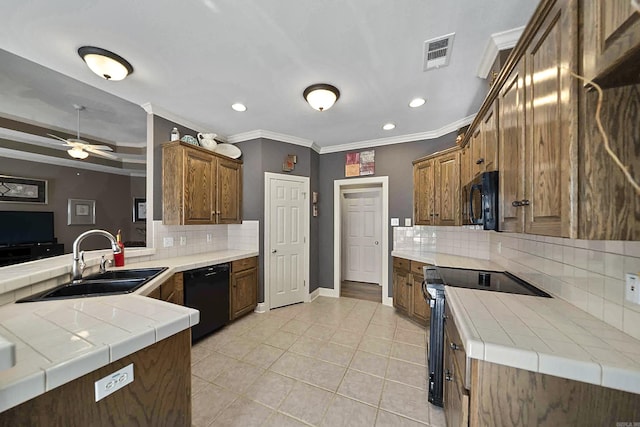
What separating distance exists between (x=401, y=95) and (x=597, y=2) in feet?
5.82

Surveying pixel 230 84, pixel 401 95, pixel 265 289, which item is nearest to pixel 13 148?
pixel 230 84

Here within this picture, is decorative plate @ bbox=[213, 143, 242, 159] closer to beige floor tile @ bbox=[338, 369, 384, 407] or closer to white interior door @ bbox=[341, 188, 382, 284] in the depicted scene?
white interior door @ bbox=[341, 188, 382, 284]

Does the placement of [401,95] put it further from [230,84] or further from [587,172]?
[587,172]

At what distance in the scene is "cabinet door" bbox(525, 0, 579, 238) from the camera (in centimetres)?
79

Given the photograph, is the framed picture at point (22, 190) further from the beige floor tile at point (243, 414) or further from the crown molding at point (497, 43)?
the crown molding at point (497, 43)

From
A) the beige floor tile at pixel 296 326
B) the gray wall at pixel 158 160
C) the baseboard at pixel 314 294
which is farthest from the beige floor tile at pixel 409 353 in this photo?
the gray wall at pixel 158 160

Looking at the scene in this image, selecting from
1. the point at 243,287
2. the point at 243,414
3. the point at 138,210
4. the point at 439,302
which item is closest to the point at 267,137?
the point at 243,287

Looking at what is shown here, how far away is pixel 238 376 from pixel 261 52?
8.67 ft

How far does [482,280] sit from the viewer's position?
68.0 inches

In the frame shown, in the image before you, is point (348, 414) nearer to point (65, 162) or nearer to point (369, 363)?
point (369, 363)

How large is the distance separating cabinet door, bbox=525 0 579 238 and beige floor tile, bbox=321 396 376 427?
61.3 inches

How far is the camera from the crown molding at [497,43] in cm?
152

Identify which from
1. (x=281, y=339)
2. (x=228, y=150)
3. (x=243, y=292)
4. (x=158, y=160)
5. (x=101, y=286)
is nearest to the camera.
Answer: (x=101, y=286)

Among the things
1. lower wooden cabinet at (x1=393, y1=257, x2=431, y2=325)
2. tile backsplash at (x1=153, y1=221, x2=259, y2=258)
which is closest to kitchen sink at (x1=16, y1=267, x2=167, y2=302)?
tile backsplash at (x1=153, y1=221, x2=259, y2=258)
